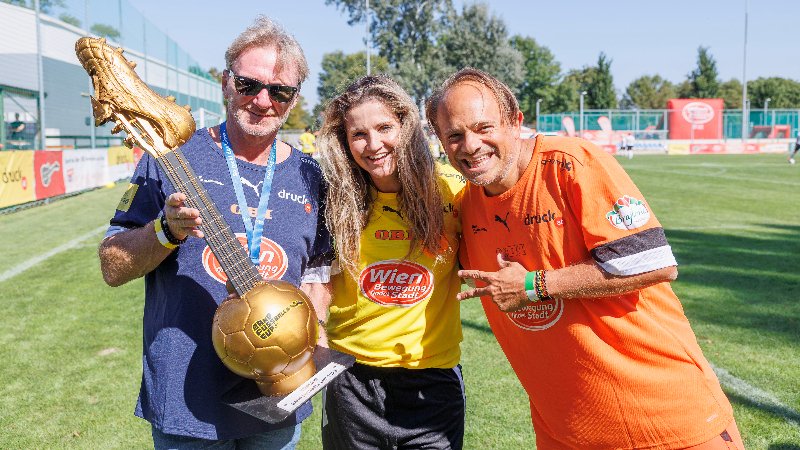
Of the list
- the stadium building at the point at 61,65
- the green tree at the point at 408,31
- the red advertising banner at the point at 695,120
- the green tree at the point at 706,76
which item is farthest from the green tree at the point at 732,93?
the stadium building at the point at 61,65

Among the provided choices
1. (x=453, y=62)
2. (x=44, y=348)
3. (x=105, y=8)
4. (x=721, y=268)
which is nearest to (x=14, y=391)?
(x=44, y=348)

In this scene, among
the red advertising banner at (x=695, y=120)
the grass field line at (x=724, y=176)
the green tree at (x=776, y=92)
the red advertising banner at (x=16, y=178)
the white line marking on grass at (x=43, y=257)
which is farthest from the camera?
the green tree at (x=776, y=92)

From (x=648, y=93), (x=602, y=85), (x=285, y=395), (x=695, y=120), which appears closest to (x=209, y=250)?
(x=285, y=395)

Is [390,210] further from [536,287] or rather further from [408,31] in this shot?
[408,31]

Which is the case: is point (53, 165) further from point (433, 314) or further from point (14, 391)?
point (433, 314)

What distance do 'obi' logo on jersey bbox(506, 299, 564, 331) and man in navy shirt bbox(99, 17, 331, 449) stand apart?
34.7 inches

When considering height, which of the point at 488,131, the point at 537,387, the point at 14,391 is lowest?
the point at 14,391

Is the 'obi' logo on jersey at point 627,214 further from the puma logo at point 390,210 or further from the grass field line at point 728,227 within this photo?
the grass field line at point 728,227

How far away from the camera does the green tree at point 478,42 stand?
5900 centimetres

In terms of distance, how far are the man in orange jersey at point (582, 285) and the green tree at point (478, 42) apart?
57957mm

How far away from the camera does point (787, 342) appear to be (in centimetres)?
592

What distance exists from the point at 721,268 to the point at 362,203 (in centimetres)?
773

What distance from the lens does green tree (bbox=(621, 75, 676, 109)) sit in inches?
3780

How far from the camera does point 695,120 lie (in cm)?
5206
